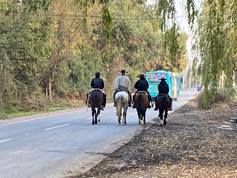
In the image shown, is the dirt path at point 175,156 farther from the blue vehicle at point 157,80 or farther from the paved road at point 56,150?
the blue vehicle at point 157,80

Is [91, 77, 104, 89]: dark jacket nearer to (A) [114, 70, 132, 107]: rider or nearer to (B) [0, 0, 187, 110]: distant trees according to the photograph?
(A) [114, 70, 132, 107]: rider

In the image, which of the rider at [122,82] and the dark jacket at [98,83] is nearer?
the rider at [122,82]

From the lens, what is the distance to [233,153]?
981cm

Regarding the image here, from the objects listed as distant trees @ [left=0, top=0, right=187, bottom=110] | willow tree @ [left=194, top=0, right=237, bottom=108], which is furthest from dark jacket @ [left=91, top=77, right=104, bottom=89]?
willow tree @ [left=194, top=0, right=237, bottom=108]

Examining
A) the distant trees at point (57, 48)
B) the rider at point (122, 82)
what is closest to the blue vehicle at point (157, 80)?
the distant trees at point (57, 48)

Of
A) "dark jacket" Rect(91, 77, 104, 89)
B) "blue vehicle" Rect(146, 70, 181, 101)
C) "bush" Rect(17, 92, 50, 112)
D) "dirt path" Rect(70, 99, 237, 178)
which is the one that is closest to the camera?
"dirt path" Rect(70, 99, 237, 178)

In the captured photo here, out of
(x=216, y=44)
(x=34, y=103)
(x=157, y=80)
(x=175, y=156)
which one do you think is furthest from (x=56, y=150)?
(x=157, y=80)

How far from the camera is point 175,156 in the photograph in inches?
374

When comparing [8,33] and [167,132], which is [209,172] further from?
[8,33]

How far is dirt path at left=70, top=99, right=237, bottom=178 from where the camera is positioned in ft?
24.9

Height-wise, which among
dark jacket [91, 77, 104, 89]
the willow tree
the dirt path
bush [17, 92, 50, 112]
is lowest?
the dirt path

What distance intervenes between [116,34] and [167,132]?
26218mm

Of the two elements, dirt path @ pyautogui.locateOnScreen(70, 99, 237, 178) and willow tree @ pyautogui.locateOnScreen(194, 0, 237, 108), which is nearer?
dirt path @ pyautogui.locateOnScreen(70, 99, 237, 178)

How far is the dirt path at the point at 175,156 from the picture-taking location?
299 inches
